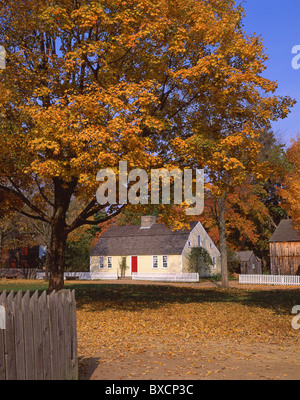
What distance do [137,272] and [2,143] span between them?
139 ft

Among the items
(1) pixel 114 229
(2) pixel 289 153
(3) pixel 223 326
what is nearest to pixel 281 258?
(2) pixel 289 153

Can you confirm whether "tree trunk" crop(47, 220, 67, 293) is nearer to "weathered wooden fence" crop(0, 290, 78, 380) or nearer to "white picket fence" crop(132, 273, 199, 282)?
"weathered wooden fence" crop(0, 290, 78, 380)

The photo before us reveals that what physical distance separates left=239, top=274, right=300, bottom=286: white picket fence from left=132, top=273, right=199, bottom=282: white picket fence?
6835 millimetres

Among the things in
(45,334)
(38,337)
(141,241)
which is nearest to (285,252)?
(141,241)

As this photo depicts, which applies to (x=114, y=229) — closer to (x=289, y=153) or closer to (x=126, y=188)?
(x=289, y=153)

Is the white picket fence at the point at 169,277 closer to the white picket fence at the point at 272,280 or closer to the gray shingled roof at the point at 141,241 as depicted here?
the gray shingled roof at the point at 141,241

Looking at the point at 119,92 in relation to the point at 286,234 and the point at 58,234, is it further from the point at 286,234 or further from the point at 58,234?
the point at 286,234

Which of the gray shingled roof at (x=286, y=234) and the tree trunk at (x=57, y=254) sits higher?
the gray shingled roof at (x=286, y=234)

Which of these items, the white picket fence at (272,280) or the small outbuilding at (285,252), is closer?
the white picket fence at (272,280)

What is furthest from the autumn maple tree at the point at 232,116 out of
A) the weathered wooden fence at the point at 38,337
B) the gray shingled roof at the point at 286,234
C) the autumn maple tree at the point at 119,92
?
the gray shingled roof at the point at 286,234

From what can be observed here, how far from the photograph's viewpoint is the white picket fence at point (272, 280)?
39.8 metres

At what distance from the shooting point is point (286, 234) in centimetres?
4834

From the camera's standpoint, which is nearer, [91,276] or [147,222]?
[91,276]

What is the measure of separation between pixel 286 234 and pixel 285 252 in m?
1.86
